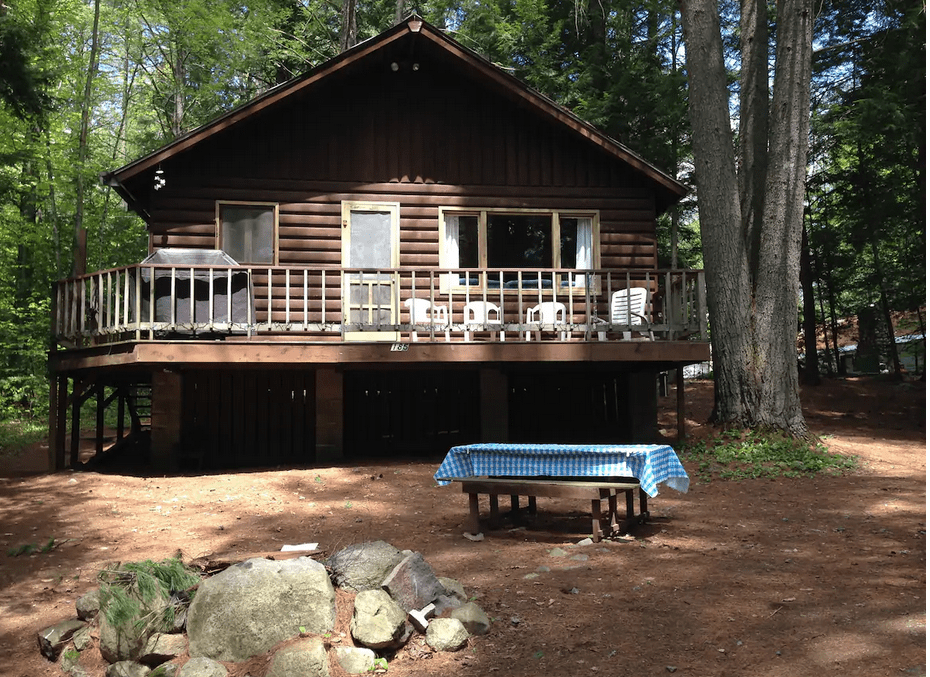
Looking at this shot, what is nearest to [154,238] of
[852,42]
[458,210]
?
[458,210]

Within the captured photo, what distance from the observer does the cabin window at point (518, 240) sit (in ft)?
47.9

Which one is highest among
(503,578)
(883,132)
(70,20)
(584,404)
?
(70,20)

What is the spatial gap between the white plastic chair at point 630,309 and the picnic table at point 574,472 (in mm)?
4355

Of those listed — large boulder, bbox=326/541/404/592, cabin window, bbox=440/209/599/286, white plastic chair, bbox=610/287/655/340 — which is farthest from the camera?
cabin window, bbox=440/209/599/286

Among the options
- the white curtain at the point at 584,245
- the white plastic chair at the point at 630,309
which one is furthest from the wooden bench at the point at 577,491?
the white curtain at the point at 584,245

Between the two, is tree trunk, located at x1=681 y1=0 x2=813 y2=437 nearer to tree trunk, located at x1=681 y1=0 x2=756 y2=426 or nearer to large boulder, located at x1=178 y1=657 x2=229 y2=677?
tree trunk, located at x1=681 y1=0 x2=756 y2=426

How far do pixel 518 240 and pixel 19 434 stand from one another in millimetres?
14053

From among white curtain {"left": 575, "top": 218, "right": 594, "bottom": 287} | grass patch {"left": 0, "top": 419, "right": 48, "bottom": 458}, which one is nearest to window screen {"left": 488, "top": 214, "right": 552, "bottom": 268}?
white curtain {"left": 575, "top": 218, "right": 594, "bottom": 287}

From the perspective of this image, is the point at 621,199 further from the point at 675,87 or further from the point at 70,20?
the point at 70,20

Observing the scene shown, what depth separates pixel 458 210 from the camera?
14555mm

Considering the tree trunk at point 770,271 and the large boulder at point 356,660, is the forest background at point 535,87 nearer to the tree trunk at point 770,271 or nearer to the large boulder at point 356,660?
the tree trunk at point 770,271

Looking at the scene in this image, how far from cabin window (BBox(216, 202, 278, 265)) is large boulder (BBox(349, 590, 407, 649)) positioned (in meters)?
9.21

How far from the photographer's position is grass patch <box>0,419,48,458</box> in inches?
712

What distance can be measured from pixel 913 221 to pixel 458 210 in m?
12.0
